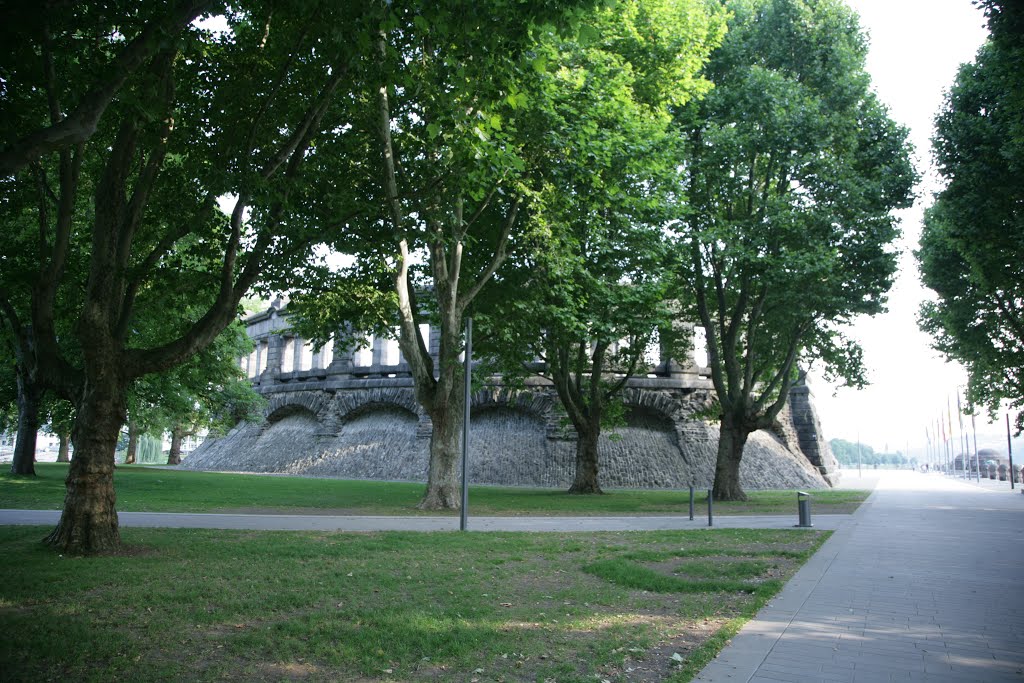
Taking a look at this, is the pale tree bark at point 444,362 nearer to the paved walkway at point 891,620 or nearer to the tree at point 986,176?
the paved walkway at point 891,620

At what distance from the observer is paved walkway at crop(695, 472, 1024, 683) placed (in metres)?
4.95

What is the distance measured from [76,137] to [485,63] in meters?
4.78

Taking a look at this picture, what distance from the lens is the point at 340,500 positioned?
19.1m

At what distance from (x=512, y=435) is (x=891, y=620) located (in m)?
26.2

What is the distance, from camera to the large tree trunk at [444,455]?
17109 millimetres

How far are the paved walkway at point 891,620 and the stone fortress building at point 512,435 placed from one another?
1854 cm

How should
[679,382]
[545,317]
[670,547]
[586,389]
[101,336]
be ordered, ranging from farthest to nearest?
[679,382] < [586,389] < [545,317] < [670,547] < [101,336]

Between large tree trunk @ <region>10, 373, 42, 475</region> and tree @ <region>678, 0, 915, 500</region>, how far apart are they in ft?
68.8

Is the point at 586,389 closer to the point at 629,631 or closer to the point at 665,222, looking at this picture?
the point at 665,222

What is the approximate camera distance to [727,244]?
20.9 metres

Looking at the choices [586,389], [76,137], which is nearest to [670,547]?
[76,137]

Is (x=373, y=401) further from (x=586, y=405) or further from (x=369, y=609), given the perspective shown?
(x=369, y=609)

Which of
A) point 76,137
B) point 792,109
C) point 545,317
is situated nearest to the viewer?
point 76,137

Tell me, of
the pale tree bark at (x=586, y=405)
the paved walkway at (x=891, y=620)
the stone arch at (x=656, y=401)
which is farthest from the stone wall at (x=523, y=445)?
the paved walkway at (x=891, y=620)
